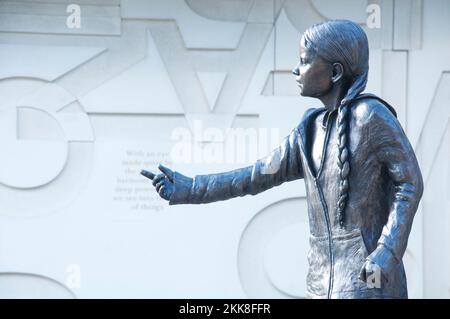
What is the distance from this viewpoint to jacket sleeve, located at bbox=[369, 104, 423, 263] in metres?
2.26

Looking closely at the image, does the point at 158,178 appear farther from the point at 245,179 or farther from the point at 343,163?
the point at 343,163

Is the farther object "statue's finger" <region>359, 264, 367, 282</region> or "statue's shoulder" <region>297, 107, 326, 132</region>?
"statue's shoulder" <region>297, 107, 326, 132</region>

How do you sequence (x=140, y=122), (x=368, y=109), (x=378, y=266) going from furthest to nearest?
(x=140, y=122) < (x=368, y=109) < (x=378, y=266)

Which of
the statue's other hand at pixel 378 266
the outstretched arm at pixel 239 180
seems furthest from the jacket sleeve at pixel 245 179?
the statue's other hand at pixel 378 266

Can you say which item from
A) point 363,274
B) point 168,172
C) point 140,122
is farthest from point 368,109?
point 140,122

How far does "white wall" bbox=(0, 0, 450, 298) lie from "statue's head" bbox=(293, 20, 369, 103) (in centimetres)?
409

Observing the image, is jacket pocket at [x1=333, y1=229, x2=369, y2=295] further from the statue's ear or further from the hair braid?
the statue's ear

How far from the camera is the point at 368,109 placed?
2.33 meters

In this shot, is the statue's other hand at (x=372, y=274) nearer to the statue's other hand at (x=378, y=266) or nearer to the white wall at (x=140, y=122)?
the statue's other hand at (x=378, y=266)

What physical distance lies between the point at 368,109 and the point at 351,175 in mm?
140

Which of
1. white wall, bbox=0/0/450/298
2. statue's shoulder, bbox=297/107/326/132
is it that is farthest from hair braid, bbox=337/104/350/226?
white wall, bbox=0/0/450/298

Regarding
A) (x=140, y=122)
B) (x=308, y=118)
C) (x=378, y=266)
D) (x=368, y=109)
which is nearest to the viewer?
(x=378, y=266)
